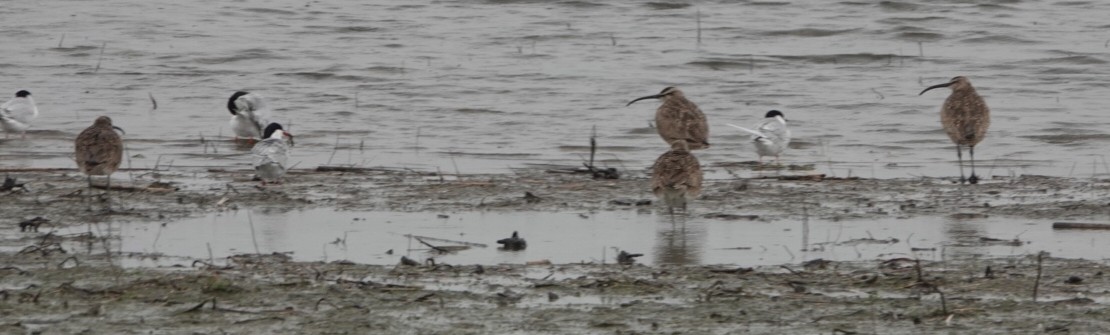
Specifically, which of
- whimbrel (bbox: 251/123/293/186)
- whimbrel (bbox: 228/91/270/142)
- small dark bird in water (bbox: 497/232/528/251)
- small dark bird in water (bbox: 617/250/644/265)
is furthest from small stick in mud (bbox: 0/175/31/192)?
whimbrel (bbox: 228/91/270/142)

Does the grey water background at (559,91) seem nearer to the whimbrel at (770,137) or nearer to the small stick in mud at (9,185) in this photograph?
the whimbrel at (770,137)

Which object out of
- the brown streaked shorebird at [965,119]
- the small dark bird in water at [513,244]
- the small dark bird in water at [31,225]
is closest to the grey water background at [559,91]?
the small dark bird in water at [513,244]

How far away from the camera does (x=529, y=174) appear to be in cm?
1146

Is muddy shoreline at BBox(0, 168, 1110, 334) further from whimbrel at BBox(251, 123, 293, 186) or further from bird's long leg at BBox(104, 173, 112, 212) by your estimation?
whimbrel at BBox(251, 123, 293, 186)

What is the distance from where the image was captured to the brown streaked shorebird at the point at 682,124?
41.6 feet

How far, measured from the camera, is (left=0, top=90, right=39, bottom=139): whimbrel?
14.4 m

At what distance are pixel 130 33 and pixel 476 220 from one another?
601 inches

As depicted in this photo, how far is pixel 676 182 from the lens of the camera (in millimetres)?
9062

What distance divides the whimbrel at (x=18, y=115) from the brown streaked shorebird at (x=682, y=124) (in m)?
5.42

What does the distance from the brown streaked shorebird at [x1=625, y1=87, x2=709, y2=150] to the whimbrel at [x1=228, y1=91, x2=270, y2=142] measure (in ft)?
11.8

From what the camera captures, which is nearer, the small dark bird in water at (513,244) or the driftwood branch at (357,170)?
the small dark bird in water at (513,244)

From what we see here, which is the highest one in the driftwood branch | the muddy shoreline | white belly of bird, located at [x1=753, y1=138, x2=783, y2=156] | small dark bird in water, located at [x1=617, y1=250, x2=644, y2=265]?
white belly of bird, located at [x1=753, y1=138, x2=783, y2=156]

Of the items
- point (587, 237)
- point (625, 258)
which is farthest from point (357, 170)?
point (625, 258)

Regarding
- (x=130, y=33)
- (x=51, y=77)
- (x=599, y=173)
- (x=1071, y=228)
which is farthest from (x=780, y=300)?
(x=130, y=33)
